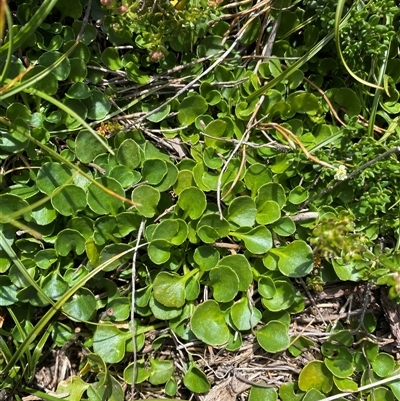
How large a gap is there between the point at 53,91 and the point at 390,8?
1.14 metres

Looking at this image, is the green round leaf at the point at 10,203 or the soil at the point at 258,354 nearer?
the green round leaf at the point at 10,203

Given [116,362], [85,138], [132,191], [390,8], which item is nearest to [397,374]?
[116,362]

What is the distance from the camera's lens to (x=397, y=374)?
1.71 metres

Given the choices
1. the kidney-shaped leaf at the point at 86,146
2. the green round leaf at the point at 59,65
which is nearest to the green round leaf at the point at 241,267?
the kidney-shaped leaf at the point at 86,146

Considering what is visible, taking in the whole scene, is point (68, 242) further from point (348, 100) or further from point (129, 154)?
point (348, 100)

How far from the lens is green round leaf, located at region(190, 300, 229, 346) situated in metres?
1.67

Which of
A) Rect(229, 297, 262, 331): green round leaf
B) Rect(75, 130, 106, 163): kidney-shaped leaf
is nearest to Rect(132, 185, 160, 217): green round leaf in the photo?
Rect(75, 130, 106, 163): kidney-shaped leaf

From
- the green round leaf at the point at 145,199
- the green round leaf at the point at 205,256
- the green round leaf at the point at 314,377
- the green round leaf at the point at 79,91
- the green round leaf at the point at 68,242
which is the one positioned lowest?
the green round leaf at the point at 314,377

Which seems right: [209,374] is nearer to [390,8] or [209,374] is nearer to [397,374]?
[397,374]

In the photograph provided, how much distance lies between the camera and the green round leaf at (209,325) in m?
1.67

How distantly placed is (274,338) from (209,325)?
228mm

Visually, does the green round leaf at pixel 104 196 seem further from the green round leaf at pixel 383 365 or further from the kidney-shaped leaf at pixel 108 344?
the green round leaf at pixel 383 365

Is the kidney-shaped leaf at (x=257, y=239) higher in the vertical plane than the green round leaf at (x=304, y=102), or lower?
lower

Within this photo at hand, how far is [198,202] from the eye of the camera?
5.59 feet
